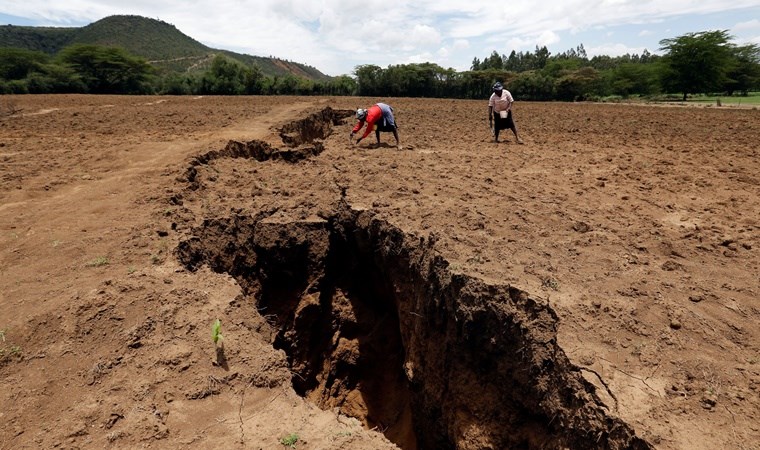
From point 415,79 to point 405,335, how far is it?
151ft

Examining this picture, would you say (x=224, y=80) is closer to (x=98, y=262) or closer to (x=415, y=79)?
(x=415, y=79)

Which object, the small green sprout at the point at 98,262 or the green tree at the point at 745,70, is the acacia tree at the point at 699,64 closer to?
the green tree at the point at 745,70

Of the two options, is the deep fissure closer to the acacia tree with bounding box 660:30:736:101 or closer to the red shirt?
the red shirt

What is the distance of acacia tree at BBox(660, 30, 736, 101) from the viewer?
128 ft

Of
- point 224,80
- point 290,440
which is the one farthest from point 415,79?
point 290,440

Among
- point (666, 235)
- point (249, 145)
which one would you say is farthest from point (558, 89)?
point (666, 235)

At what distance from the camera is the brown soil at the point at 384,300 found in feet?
9.93

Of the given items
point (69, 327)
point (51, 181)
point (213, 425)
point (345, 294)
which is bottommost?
point (345, 294)

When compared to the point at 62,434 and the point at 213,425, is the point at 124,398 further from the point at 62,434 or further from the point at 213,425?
the point at 213,425

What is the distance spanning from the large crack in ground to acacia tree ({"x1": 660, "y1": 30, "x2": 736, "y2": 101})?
142ft

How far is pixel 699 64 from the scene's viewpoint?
39531mm

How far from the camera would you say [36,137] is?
40.2ft

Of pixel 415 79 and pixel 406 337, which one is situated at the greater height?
pixel 415 79

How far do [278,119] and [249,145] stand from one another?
22.8 ft
